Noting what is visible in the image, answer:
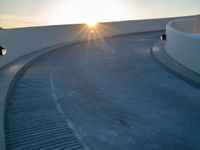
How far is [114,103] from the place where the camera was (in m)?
8.09

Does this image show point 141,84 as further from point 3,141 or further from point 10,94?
point 3,141

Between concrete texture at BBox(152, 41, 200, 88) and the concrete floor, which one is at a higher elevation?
concrete texture at BBox(152, 41, 200, 88)

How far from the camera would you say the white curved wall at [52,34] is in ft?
42.8

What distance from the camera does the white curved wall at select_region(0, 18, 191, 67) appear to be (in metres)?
13.0

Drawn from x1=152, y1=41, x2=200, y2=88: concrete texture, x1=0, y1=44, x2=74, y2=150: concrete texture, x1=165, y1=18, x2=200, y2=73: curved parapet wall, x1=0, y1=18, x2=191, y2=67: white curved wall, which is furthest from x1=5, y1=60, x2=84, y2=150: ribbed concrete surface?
x1=165, y1=18, x2=200, y2=73: curved parapet wall

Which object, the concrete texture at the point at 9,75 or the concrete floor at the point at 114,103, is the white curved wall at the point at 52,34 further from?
the concrete floor at the point at 114,103

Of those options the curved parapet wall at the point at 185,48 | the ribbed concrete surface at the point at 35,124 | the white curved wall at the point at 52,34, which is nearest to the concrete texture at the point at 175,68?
the curved parapet wall at the point at 185,48

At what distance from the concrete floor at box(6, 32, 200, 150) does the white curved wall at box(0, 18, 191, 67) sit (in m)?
1.38

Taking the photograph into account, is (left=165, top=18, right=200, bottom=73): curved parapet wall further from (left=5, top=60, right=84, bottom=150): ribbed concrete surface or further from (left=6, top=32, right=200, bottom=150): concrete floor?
(left=5, top=60, right=84, bottom=150): ribbed concrete surface

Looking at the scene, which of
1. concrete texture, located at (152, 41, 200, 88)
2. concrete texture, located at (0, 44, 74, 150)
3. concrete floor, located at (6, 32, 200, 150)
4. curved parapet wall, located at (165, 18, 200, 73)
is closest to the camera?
concrete floor, located at (6, 32, 200, 150)

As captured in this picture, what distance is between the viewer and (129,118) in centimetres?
698

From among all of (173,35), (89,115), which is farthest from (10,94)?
(173,35)

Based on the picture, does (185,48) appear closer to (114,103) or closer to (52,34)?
(114,103)

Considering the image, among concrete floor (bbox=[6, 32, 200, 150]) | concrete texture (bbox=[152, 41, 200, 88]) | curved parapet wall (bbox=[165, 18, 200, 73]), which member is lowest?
concrete floor (bbox=[6, 32, 200, 150])
